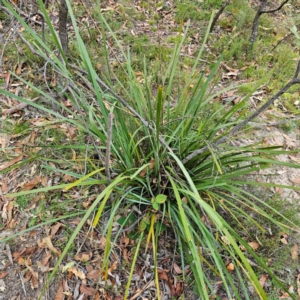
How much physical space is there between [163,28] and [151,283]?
298 centimetres

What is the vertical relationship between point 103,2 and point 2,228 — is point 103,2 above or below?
above

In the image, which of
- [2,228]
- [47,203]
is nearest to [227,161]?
[47,203]

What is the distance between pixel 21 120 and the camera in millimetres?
2609

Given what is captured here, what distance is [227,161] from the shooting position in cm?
187

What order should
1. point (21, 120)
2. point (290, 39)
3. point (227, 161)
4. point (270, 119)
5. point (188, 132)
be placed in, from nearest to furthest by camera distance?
1. point (227, 161)
2. point (188, 132)
3. point (21, 120)
4. point (270, 119)
5. point (290, 39)

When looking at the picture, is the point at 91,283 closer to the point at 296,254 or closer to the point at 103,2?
the point at 296,254

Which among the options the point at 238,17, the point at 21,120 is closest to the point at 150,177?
the point at 21,120

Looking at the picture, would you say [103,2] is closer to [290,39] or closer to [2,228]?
[290,39]

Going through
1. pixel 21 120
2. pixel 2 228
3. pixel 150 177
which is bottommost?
pixel 2 228

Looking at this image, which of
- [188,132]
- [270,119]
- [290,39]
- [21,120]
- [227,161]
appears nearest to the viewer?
[227,161]

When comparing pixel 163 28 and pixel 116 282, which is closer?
pixel 116 282

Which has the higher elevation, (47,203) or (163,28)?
(163,28)

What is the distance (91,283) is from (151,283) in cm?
40

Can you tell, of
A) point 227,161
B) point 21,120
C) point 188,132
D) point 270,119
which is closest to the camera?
point 227,161
